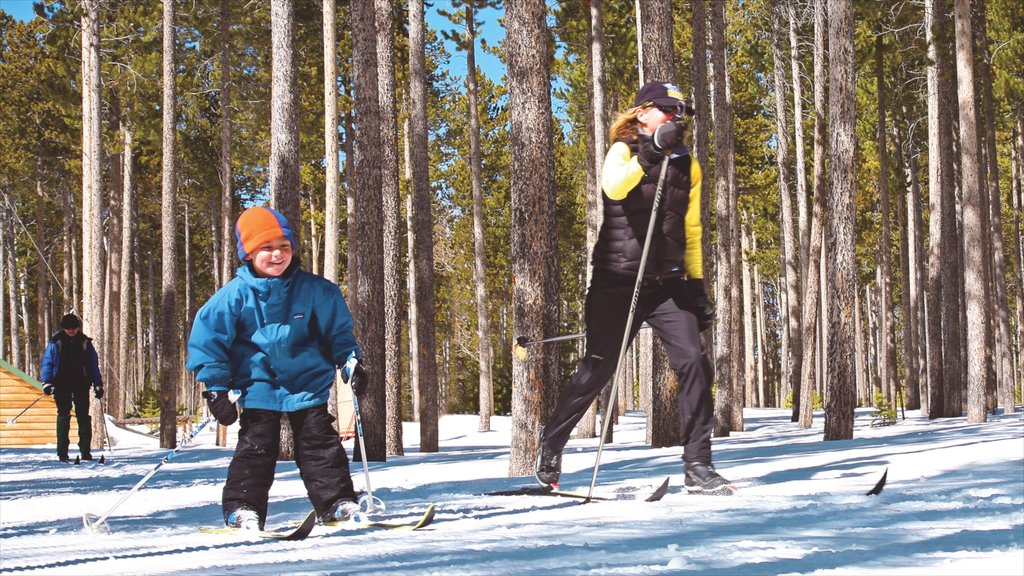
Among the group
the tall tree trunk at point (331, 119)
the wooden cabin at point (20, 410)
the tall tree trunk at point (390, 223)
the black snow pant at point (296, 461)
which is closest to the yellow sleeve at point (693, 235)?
the black snow pant at point (296, 461)

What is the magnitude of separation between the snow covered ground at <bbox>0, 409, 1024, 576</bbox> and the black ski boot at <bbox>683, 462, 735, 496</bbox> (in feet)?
0.48

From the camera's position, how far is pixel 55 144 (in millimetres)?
38094

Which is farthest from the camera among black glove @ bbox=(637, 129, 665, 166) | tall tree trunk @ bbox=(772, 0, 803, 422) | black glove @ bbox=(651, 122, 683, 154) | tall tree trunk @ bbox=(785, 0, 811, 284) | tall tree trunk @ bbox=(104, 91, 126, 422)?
tall tree trunk @ bbox=(104, 91, 126, 422)

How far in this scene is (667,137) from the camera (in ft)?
18.8

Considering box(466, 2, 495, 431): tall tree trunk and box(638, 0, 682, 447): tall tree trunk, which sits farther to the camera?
box(466, 2, 495, 431): tall tree trunk

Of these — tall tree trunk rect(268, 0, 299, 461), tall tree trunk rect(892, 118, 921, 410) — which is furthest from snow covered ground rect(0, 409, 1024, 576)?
tall tree trunk rect(892, 118, 921, 410)

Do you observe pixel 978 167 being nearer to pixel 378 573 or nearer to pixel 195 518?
pixel 195 518

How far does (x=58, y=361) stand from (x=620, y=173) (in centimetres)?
1143

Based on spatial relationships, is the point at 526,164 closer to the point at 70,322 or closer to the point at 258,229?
the point at 258,229

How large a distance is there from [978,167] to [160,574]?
48.7 ft

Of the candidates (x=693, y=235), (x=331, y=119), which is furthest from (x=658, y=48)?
(x=331, y=119)

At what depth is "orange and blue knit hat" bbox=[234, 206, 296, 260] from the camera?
5.17 meters

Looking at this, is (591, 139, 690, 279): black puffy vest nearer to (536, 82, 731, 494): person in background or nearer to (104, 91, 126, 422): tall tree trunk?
(536, 82, 731, 494): person in background

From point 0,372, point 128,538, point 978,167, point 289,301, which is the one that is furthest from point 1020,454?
point 0,372
